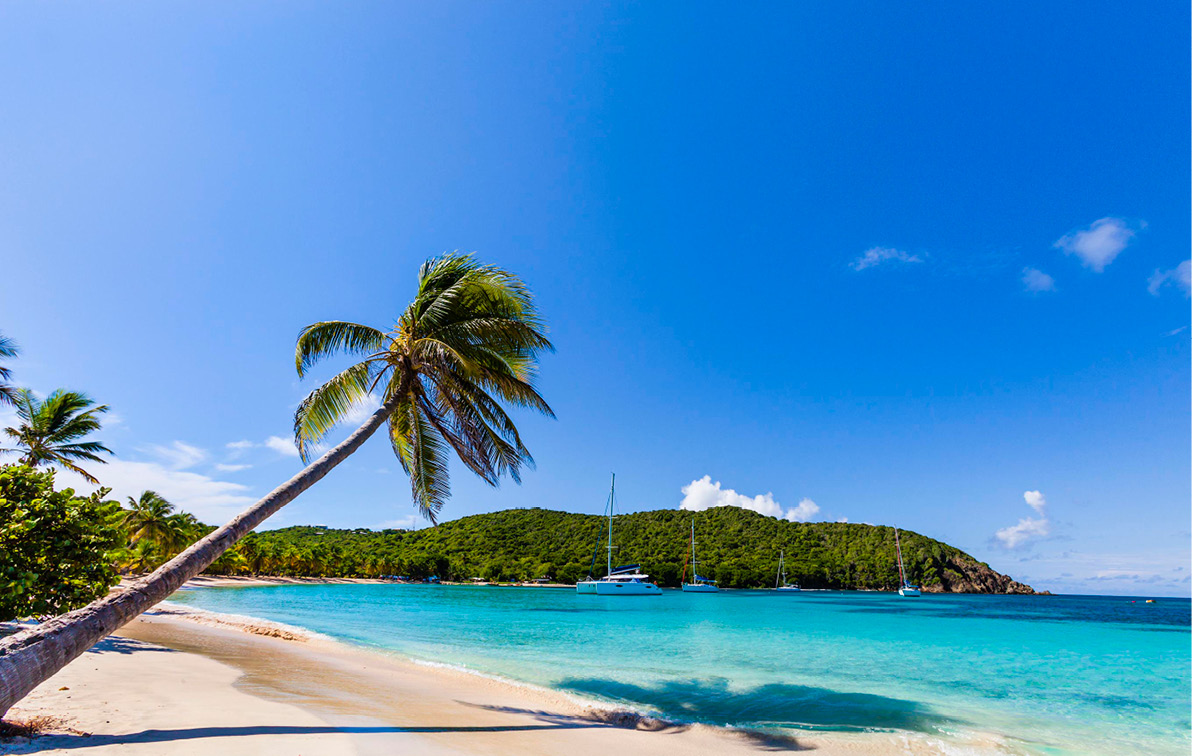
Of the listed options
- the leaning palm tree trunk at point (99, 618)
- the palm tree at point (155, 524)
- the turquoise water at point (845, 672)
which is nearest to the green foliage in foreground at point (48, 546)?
the leaning palm tree trunk at point (99, 618)

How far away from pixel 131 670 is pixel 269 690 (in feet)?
7.73

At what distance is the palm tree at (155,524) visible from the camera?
41281mm

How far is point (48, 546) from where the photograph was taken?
6.44 metres

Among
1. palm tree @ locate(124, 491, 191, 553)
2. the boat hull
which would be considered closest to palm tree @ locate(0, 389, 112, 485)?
palm tree @ locate(124, 491, 191, 553)

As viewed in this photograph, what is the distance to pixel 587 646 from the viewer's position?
18.2 meters

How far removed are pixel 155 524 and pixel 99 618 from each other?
163ft

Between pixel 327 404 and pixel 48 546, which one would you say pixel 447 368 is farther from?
pixel 48 546

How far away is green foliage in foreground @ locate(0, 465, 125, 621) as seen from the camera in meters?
5.96

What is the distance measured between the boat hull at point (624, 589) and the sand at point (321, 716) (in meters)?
44.6

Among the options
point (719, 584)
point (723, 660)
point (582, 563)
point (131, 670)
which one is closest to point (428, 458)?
point (131, 670)

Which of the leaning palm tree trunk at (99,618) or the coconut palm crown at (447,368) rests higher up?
the coconut palm crown at (447,368)

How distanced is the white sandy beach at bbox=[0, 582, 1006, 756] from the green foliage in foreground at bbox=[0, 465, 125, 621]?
3.61 ft

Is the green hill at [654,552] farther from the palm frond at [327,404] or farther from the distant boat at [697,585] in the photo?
the palm frond at [327,404]

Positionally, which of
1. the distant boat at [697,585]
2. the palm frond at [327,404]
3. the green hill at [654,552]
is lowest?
the distant boat at [697,585]
